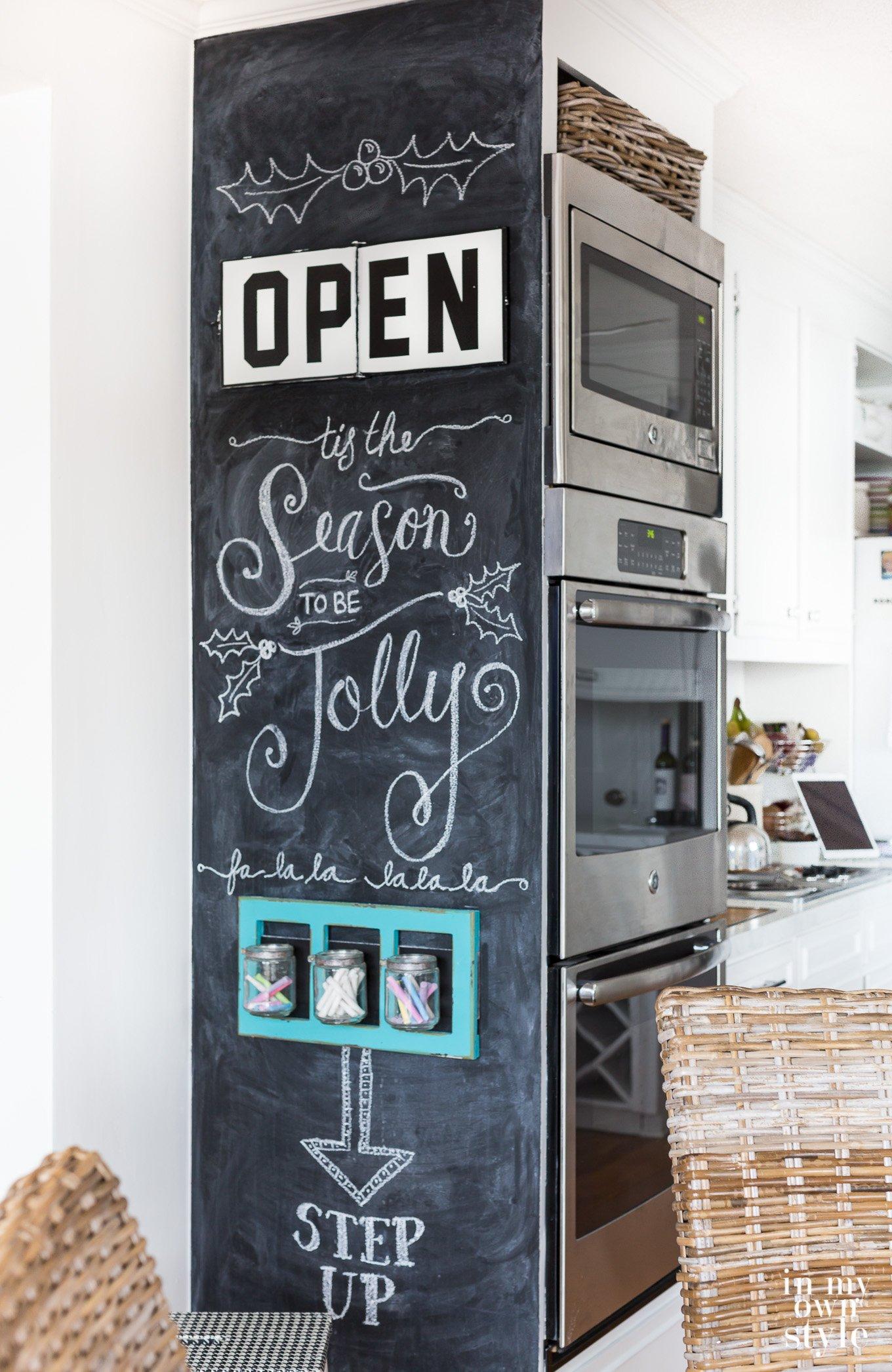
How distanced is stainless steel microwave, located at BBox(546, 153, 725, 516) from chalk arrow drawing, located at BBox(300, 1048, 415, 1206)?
3.21 feet

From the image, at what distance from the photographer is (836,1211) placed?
1433 millimetres

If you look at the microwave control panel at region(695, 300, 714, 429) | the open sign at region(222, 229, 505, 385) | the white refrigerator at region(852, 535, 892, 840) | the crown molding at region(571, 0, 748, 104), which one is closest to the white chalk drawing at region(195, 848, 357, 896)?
the open sign at region(222, 229, 505, 385)

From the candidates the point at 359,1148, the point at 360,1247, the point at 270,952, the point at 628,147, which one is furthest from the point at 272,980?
the point at 628,147

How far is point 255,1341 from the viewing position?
6.39 ft

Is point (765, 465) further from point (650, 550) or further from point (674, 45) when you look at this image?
point (650, 550)

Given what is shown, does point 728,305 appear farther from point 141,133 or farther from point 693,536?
point 141,133

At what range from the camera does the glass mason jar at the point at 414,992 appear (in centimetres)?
217

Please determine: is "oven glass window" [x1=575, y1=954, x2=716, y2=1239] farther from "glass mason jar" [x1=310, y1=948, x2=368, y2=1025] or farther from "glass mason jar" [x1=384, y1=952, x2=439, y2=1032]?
"glass mason jar" [x1=310, y1=948, x2=368, y2=1025]

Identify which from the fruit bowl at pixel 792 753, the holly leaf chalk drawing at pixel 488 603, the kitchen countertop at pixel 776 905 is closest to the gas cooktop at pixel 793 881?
the kitchen countertop at pixel 776 905

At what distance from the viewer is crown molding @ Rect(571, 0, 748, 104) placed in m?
2.53

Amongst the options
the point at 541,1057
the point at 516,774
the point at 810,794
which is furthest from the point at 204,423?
the point at 810,794

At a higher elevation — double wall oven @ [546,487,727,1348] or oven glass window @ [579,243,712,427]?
oven glass window @ [579,243,712,427]

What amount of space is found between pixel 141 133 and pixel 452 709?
3.56 feet

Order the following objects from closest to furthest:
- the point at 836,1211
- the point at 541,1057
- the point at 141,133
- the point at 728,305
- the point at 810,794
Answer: the point at 836,1211, the point at 541,1057, the point at 141,133, the point at 728,305, the point at 810,794
